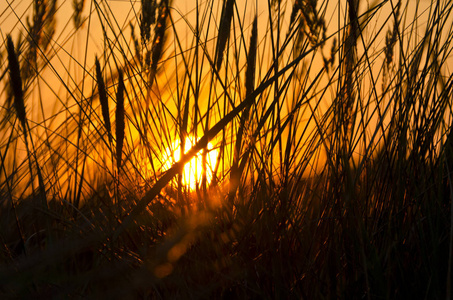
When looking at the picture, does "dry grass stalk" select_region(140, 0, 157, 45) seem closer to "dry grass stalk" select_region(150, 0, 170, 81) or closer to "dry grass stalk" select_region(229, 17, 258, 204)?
"dry grass stalk" select_region(150, 0, 170, 81)

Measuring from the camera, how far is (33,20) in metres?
1.00

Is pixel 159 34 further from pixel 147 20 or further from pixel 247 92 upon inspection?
pixel 247 92

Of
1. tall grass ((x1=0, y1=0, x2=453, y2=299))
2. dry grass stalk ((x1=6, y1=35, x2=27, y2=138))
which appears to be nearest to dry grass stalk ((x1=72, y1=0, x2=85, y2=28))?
tall grass ((x1=0, y1=0, x2=453, y2=299))

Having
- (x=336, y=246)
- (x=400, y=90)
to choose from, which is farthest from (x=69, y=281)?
(x=400, y=90)

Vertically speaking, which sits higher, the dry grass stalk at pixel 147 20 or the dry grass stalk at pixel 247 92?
the dry grass stalk at pixel 147 20

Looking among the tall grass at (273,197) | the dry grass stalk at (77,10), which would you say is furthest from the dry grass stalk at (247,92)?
the dry grass stalk at (77,10)

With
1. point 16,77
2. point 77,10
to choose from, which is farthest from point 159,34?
point 77,10

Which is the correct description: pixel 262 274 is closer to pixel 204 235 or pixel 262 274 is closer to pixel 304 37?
pixel 204 235

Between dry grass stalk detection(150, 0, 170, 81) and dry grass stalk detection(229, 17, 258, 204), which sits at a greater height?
dry grass stalk detection(150, 0, 170, 81)

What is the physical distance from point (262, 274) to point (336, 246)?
12 cm

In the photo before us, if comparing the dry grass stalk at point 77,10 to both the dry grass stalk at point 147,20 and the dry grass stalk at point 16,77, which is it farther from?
the dry grass stalk at point 16,77

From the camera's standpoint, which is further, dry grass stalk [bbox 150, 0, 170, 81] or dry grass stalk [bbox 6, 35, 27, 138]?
dry grass stalk [bbox 150, 0, 170, 81]

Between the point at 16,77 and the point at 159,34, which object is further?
the point at 159,34

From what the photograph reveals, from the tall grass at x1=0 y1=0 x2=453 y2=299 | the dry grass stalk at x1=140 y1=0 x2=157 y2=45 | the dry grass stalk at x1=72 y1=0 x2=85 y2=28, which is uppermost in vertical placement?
the dry grass stalk at x1=72 y1=0 x2=85 y2=28
